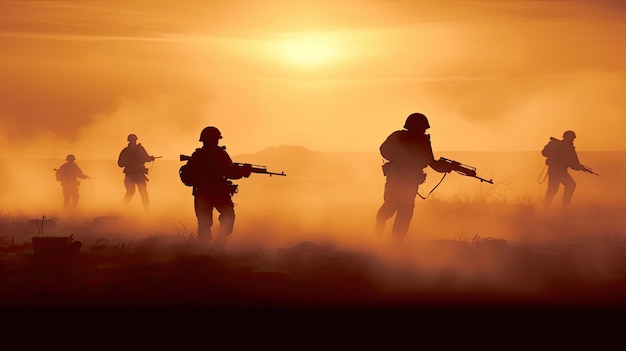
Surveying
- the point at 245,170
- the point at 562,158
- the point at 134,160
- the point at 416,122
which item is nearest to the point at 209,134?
the point at 245,170

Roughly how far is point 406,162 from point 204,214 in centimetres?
357

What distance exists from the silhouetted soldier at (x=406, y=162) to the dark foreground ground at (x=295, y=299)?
3.71ft

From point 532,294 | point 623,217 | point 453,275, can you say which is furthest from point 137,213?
point 532,294

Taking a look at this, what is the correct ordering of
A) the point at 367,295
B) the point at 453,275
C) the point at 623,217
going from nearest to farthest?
the point at 367,295
the point at 453,275
the point at 623,217

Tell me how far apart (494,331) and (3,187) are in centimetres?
4658

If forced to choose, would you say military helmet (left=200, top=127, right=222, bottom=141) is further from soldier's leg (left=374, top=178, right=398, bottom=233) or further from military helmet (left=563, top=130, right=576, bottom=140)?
military helmet (left=563, top=130, right=576, bottom=140)

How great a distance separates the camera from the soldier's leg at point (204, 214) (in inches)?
765

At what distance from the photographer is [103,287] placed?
1560 cm

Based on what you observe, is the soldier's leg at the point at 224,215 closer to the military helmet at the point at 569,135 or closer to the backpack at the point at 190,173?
the backpack at the point at 190,173

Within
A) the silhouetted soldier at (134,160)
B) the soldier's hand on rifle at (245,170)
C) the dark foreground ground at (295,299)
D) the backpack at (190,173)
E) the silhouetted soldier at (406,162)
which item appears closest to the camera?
the dark foreground ground at (295,299)

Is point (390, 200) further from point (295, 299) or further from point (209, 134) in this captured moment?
point (295, 299)

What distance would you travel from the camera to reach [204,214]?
1955 centimetres

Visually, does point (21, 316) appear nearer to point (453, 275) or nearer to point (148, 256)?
point (148, 256)

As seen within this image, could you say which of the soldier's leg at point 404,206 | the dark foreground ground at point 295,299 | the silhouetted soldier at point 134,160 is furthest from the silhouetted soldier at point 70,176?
the soldier's leg at point 404,206
